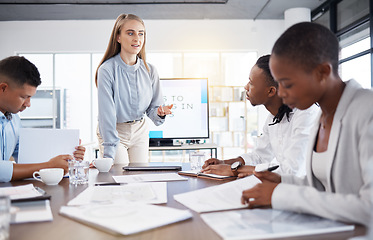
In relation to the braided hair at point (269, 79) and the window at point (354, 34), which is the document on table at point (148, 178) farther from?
the window at point (354, 34)

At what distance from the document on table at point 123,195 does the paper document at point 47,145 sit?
19.4 inches

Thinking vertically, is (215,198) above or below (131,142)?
below

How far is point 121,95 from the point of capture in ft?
7.63

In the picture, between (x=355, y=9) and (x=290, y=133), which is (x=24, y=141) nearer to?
(x=290, y=133)

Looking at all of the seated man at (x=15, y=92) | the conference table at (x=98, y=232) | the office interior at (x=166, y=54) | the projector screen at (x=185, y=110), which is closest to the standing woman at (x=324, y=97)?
the conference table at (x=98, y=232)

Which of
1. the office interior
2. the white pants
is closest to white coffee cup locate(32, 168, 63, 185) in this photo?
the white pants

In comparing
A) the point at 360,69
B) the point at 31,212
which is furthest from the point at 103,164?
the point at 360,69

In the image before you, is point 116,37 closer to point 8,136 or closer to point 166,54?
point 8,136

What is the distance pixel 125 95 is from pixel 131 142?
312mm

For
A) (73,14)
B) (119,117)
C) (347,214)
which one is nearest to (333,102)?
(347,214)

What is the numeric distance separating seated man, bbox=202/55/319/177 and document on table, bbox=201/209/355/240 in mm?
612

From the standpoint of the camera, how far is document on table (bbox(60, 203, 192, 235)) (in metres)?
0.76

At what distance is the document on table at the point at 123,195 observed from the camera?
103 centimetres

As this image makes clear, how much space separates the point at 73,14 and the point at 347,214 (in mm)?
6853
